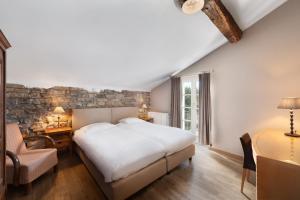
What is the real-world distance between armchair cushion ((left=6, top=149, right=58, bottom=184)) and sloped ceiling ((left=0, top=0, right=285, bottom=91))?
1516 mm

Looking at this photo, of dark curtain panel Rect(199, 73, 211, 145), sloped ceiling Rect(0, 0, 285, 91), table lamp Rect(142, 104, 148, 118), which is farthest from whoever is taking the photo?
table lamp Rect(142, 104, 148, 118)

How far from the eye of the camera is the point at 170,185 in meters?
2.22

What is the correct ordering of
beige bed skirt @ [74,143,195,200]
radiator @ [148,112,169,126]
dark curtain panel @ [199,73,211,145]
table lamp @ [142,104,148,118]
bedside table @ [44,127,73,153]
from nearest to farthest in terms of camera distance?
beige bed skirt @ [74,143,195,200] < bedside table @ [44,127,73,153] < dark curtain panel @ [199,73,211,145] < radiator @ [148,112,169,126] < table lamp @ [142,104,148,118]

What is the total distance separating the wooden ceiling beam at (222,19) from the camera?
7.12 feet

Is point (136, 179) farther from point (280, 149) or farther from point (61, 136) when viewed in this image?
point (61, 136)

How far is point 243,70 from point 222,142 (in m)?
1.72

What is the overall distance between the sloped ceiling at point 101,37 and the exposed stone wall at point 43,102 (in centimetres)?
21

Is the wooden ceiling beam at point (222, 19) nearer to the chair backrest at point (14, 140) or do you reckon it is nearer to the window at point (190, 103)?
the window at point (190, 103)

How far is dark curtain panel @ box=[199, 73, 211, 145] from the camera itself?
364cm

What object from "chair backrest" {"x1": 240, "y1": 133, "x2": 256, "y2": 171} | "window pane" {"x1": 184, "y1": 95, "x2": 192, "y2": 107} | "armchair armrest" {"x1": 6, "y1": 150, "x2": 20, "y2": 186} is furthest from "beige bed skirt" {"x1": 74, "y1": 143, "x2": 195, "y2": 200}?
"window pane" {"x1": 184, "y1": 95, "x2": 192, "y2": 107}

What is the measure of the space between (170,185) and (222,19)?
2853mm

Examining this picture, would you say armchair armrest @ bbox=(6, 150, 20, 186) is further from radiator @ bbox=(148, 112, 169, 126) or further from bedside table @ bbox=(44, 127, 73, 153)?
radiator @ bbox=(148, 112, 169, 126)

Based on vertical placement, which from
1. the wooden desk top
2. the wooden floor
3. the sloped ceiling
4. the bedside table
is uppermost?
the sloped ceiling

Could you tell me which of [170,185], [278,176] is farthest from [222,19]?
[170,185]
